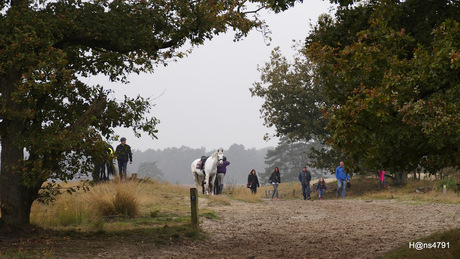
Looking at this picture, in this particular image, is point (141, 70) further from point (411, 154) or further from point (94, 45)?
point (411, 154)

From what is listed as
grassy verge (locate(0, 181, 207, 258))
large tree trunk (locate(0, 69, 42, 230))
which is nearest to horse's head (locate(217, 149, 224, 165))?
grassy verge (locate(0, 181, 207, 258))

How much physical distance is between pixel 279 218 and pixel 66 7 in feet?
30.9

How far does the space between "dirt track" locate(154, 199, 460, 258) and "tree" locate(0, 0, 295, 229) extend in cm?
285

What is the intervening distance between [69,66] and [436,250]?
8.60 meters

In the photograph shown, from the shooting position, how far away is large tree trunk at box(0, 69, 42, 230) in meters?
10.2

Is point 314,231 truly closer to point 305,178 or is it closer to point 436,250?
point 436,250

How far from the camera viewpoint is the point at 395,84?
8.25 m

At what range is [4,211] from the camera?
34.5 ft

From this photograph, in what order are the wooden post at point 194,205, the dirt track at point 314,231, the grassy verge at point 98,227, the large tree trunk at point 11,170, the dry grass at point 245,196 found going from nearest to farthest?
the grassy verge at point 98,227 → the dirt track at point 314,231 → the large tree trunk at point 11,170 → the wooden post at point 194,205 → the dry grass at point 245,196

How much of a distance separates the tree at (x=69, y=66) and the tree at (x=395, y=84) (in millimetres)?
1818

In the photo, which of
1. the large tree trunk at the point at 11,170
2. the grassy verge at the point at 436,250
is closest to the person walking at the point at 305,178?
the grassy verge at the point at 436,250

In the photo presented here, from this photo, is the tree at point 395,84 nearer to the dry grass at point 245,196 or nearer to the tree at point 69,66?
the tree at point 69,66

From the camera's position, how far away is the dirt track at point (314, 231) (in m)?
9.98

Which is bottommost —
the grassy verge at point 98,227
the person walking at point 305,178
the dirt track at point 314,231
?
the dirt track at point 314,231
